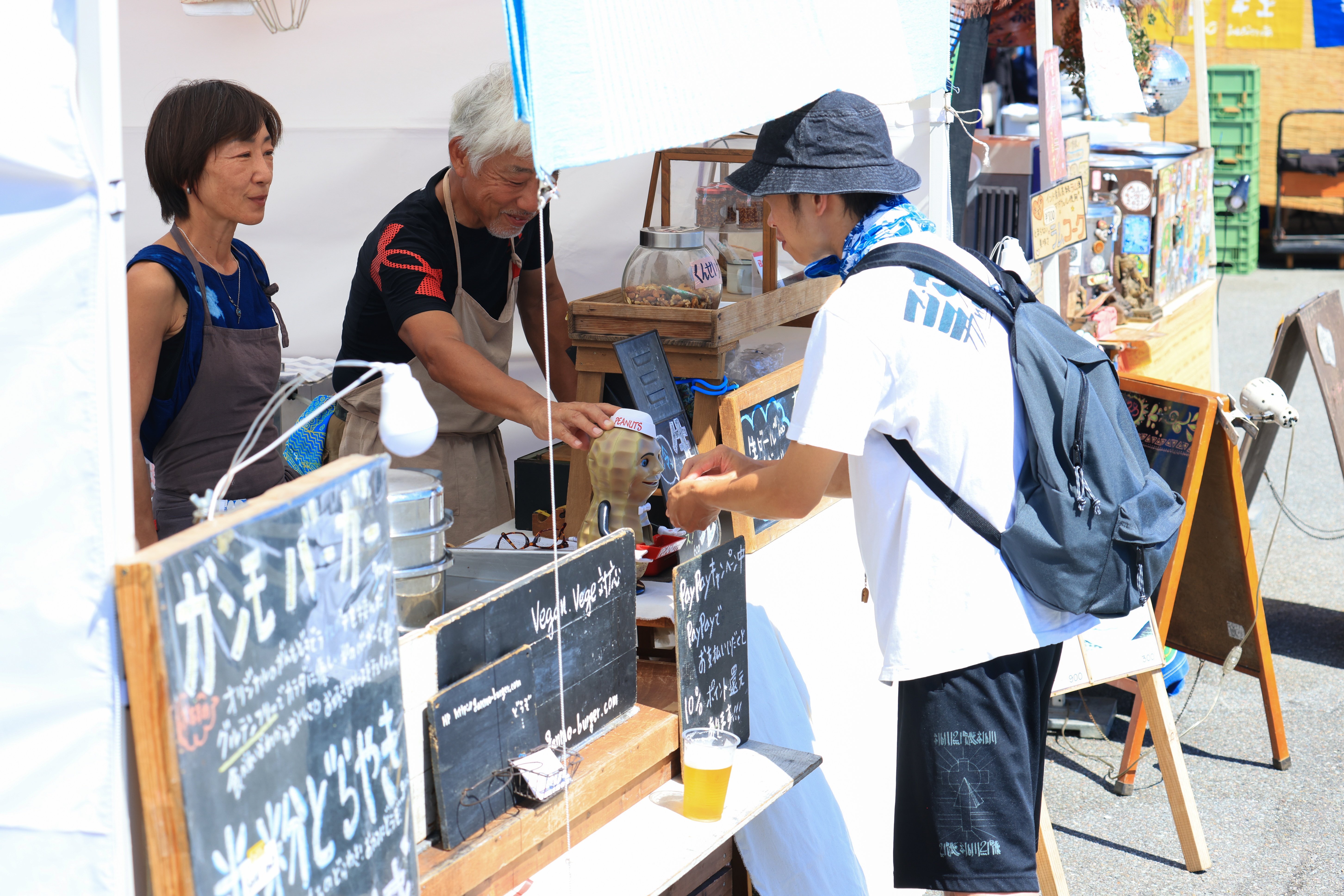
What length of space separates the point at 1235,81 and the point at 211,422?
1127 cm

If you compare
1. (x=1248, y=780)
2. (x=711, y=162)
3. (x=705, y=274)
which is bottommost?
(x=1248, y=780)

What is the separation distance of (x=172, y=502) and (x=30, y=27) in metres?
1.39

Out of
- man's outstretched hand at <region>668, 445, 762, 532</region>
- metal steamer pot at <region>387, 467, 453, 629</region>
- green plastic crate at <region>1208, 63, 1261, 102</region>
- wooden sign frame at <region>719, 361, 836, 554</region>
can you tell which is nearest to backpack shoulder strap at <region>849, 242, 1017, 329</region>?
man's outstretched hand at <region>668, 445, 762, 532</region>

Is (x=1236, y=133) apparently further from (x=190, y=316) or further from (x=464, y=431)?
(x=190, y=316)

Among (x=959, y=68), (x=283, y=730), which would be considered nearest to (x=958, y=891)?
(x=283, y=730)

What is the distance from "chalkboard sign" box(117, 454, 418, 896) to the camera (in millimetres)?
1176

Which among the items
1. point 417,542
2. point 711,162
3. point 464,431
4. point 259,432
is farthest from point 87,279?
point 711,162

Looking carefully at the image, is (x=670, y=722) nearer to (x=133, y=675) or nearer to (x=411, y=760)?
(x=411, y=760)

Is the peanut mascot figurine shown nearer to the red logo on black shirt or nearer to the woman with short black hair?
the red logo on black shirt

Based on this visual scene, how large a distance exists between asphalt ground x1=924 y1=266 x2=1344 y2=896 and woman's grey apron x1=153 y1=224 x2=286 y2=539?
2342 millimetres

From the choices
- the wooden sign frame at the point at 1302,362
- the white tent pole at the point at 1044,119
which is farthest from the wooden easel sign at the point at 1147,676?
the white tent pole at the point at 1044,119

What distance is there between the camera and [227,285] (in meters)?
2.43

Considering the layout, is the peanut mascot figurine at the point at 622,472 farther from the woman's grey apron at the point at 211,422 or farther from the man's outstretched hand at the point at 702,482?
the woman's grey apron at the point at 211,422

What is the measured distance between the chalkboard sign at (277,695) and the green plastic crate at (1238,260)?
11545 mm
